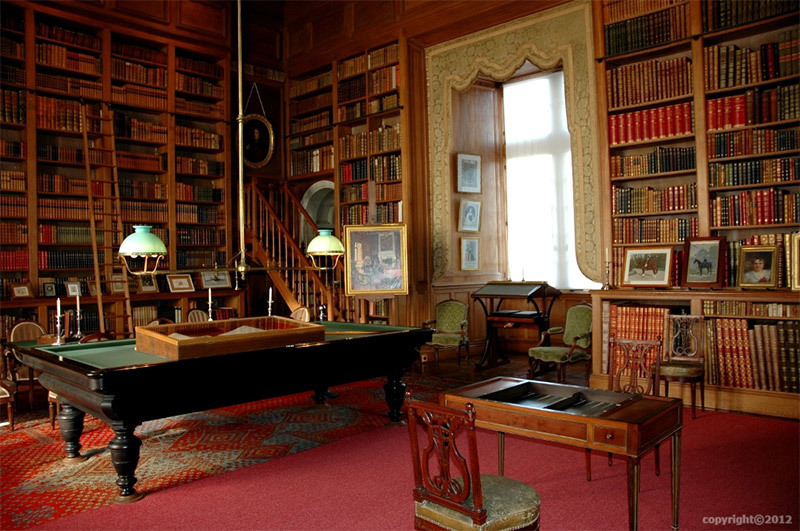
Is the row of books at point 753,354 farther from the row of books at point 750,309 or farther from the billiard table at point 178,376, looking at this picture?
the billiard table at point 178,376

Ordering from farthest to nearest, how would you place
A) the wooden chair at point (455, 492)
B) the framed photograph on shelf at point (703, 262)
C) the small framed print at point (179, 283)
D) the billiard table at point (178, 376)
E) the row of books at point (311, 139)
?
the row of books at point (311, 139) → the small framed print at point (179, 283) → the framed photograph on shelf at point (703, 262) → the billiard table at point (178, 376) → the wooden chair at point (455, 492)

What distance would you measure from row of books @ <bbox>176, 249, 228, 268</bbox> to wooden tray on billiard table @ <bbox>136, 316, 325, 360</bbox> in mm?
4112

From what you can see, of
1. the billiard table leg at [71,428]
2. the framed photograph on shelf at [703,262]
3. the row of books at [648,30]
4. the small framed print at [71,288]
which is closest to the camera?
the billiard table leg at [71,428]

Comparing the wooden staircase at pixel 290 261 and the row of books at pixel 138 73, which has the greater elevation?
the row of books at pixel 138 73

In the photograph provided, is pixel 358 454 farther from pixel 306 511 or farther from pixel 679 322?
pixel 679 322

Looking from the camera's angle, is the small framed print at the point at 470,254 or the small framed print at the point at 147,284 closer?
the small framed print at the point at 147,284

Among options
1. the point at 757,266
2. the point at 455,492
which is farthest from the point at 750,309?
the point at 455,492

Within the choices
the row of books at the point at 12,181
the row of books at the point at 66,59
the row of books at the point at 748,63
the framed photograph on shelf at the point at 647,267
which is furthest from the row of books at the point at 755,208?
the row of books at the point at 12,181

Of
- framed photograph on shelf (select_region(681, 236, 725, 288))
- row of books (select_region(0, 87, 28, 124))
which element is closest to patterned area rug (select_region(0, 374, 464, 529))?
framed photograph on shelf (select_region(681, 236, 725, 288))

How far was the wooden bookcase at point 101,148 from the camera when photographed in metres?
Answer: 6.87

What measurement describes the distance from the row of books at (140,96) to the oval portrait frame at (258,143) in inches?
56.3

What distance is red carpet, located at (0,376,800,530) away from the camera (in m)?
3.05

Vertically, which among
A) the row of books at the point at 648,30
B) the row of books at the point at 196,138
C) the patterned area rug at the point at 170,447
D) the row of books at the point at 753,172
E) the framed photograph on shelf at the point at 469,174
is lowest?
the patterned area rug at the point at 170,447

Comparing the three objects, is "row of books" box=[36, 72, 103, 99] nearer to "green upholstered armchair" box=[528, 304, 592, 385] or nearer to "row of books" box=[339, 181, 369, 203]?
"row of books" box=[339, 181, 369, 203]
